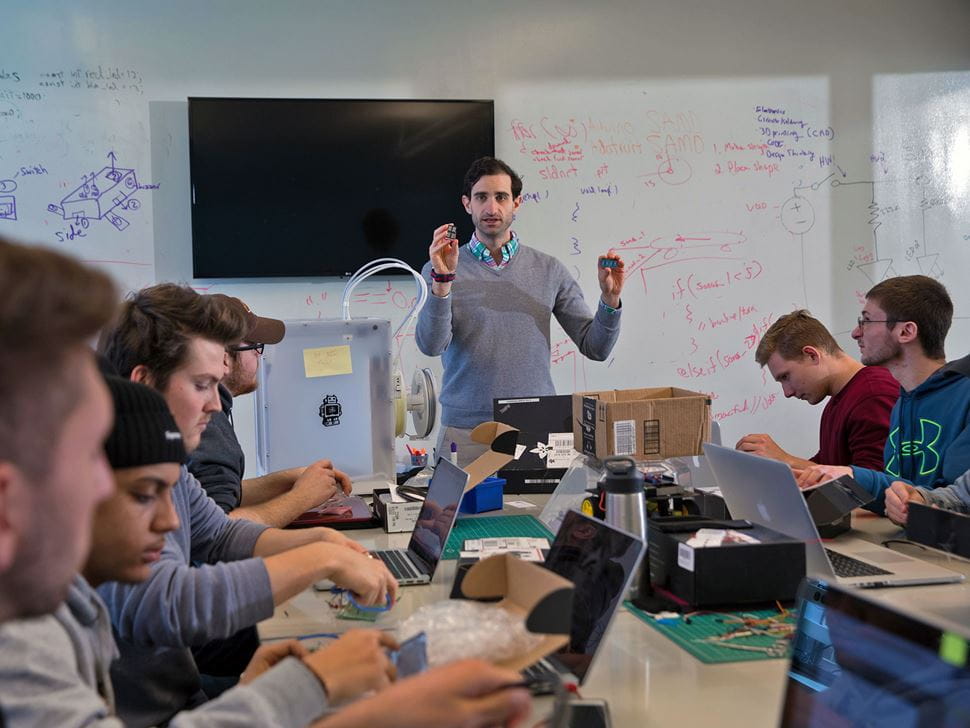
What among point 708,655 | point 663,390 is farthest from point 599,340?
point 708,655

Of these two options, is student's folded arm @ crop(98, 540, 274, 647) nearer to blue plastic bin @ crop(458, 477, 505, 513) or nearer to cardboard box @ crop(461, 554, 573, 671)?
cardboard box @ crop(461, 554, 573, 671)

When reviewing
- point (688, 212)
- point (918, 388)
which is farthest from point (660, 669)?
point (688, 212)

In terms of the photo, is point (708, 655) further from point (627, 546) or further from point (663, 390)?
point (663, 390)

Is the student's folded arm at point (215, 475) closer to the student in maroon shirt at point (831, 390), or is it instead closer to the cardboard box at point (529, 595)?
the cardboard box at point (529, 595)

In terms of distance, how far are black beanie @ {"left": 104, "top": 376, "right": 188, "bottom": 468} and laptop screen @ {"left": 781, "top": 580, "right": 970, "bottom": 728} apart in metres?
0.81

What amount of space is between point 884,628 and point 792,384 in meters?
2.63

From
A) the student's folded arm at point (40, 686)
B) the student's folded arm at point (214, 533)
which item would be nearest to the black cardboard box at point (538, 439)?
the student's folded arm at point (214, 533)

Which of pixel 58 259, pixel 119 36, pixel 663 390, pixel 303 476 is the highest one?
pixel 119 36

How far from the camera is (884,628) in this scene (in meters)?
0.90

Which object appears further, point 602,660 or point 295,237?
point 295,237

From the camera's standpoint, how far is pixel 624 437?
2.73 metres

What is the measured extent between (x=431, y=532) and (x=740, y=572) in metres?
0.70

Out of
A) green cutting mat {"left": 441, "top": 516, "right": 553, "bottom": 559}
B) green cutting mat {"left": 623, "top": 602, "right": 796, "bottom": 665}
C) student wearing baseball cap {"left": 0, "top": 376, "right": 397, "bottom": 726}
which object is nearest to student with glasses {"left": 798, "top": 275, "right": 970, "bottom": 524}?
green cutting mat {"left": 441, "top": 516, "right": 553, "bottom": 559}

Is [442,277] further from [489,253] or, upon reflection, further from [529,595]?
[529,595]
